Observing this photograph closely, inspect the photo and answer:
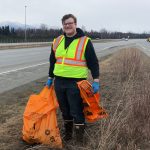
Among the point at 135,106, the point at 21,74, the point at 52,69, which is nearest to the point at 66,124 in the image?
the point at 52,69

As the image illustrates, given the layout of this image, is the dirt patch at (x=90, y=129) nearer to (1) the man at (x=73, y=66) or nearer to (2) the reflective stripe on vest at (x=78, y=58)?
(1) the man at (x=73, y=66)

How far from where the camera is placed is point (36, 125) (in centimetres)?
595

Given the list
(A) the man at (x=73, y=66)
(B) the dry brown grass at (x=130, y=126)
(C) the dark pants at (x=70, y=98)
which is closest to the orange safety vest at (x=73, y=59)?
(A) the man at (x=73, y=66)

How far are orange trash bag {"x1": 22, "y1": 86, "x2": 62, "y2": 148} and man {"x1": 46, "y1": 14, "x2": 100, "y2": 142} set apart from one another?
237 millimetres

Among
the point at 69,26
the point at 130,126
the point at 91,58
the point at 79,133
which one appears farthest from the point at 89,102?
the point at 69,26

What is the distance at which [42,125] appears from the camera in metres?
5.94

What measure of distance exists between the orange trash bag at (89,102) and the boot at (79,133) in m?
0.16

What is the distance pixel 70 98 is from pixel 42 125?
52cm

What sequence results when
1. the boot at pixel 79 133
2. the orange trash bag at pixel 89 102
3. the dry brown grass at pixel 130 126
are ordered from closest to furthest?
the dry brown grass at pixel 130 126 → the orange trash bag at pixel 89 102 → the boot at pixel 79 133

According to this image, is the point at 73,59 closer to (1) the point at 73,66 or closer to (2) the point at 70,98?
(1) the point at 73,66

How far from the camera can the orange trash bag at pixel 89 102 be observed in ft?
19.2

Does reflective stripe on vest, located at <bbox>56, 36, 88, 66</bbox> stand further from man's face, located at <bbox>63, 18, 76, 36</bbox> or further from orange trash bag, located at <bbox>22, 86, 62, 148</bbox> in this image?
orange trash bag, located at <bbox>22, 86, 62, 148</bbox>

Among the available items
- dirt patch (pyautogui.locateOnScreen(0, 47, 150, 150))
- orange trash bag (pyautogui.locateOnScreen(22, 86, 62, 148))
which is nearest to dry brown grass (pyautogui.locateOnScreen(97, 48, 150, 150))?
dirt patch (pyautogui.locateOnScreen(0, 47, 150, 150))

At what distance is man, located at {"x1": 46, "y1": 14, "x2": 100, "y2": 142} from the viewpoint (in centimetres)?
589
